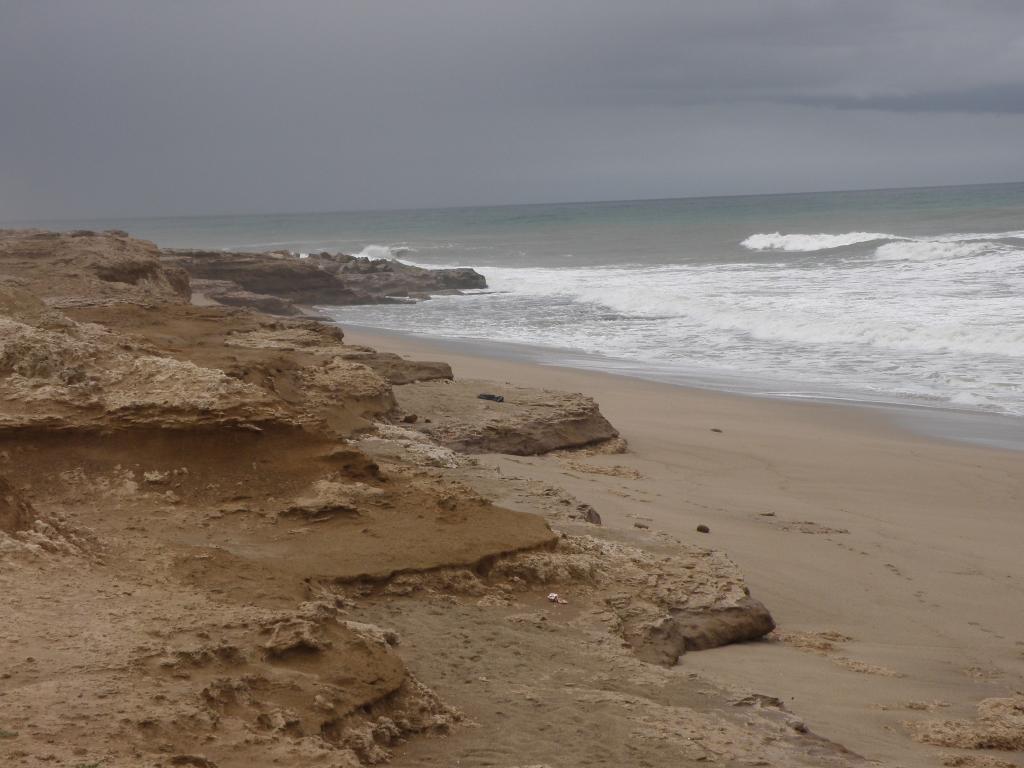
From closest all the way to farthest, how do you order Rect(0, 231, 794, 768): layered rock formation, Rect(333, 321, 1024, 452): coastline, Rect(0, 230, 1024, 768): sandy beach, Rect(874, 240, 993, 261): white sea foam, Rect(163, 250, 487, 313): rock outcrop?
Rect(0, 231, 794, 768): layered rock formation
Rect(0, 230, 1024, 768): sandy beach
Rect(333, 321, 1024, 452): coastline
Rect(163, 250, 487, 313): rock outcrop
Rect(874, 240, 993, 261): white sea foam

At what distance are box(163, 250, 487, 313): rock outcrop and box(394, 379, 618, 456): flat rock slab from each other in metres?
14.1

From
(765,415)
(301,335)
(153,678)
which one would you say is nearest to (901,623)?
(153,678)

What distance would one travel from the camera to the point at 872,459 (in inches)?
379

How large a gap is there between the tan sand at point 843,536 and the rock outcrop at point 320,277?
14.3 m

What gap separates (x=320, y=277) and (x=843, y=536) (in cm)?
2167

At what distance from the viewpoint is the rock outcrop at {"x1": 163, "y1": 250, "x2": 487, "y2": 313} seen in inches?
1005

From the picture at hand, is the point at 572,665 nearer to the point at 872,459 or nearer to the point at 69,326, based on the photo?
the point at 69,326

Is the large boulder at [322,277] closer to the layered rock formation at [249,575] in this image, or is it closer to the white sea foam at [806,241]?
the layered rock formation at [249,575]

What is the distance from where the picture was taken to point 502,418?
843 centimetres

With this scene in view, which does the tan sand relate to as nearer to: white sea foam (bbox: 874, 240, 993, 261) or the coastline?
the coastline

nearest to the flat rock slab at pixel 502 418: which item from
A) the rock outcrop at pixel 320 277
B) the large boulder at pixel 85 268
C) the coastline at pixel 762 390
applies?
the large boulder at pixel 85 268

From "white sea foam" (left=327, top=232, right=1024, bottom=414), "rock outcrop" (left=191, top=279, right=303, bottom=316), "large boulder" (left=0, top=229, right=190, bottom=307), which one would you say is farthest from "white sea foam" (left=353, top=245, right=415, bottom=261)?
"large boulder" (left=0, top=229, right=190, bottom=307)

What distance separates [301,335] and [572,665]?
561 centimetres

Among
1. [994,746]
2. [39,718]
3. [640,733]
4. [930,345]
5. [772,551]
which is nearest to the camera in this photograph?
[39,718]
